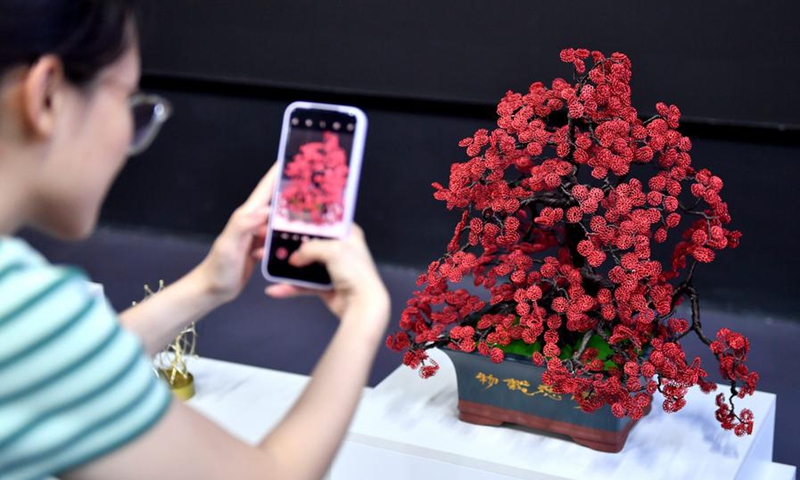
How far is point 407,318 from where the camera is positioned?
1.73 meters

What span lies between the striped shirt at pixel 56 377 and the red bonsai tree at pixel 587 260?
0.95 metres

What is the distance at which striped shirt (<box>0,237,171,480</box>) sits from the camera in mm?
672

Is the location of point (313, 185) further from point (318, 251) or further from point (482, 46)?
point (482, 46)

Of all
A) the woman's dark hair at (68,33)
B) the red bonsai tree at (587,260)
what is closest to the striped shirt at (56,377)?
the woman's dark hair at (68,33)

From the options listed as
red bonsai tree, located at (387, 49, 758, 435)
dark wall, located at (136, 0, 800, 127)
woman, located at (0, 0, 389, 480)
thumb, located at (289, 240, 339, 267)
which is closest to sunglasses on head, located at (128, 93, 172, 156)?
woman, located at (0, 0, 389, 480)

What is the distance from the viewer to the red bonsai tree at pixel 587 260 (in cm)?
157

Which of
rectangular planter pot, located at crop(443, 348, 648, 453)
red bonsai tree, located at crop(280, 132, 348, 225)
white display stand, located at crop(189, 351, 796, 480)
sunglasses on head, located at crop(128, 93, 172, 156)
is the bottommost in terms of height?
white display stand, located at crop(189, 351, 796, 480)

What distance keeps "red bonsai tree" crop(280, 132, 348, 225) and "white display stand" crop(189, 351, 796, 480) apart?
23.9 inches

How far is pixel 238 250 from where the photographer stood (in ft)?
3.61

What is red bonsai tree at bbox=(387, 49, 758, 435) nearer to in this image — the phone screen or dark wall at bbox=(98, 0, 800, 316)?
the phone screen

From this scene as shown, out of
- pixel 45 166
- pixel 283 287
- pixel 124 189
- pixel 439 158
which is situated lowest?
pixel 124 189

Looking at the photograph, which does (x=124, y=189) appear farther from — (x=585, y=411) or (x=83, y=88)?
(x=83, y=88)

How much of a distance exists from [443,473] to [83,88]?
981 millimetres

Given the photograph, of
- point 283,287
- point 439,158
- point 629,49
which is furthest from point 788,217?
point 283,287
